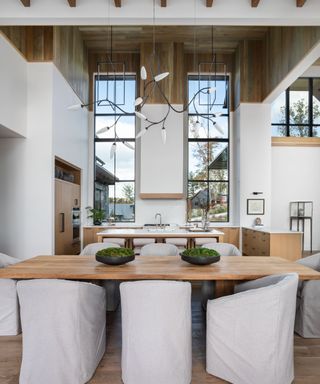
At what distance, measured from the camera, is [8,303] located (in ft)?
8.58

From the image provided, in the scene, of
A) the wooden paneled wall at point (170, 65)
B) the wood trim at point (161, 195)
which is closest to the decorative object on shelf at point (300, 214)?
the wood trim at point (161, 195)

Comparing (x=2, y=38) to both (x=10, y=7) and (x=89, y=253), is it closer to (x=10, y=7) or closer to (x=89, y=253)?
(x=10, y=7)

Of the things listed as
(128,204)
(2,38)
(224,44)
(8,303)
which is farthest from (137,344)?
(224,44)

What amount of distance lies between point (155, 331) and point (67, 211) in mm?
4227

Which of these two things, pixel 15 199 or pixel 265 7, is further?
pixel 15 199

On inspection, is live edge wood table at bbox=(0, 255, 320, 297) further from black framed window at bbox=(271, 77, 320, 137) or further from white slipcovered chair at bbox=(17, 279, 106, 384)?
black framed window at bbox=(271, 77, 320, 137)

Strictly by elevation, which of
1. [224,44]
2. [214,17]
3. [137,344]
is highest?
[224,44]

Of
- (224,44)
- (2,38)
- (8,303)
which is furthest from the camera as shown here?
(224,44)

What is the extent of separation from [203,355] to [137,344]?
0.78m

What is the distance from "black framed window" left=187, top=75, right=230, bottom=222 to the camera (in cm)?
732

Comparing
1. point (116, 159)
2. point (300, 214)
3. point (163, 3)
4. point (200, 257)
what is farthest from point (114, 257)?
point (300, 214)

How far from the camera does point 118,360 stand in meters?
2.21

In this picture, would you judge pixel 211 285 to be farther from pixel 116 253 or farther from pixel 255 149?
pixel 255 149

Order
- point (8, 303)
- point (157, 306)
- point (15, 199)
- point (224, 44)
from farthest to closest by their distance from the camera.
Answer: point (224, 44), point (15, 199), point (8, 303), point (157, 306)
